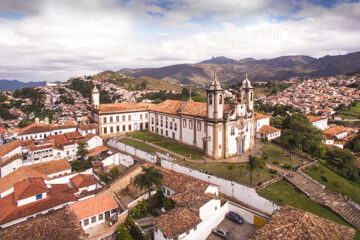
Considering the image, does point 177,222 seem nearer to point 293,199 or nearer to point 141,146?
point 293,199

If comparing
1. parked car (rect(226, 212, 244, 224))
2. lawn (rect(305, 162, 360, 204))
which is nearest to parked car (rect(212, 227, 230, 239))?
parked car (rect(226, 212, 244, 224))

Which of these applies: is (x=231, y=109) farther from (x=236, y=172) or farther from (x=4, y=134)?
(x=4, y=134)

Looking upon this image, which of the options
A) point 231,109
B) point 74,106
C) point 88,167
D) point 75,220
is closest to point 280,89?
point 74,106

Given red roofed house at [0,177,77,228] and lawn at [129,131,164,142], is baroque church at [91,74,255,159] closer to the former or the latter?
lawn at [129,131,164,142]

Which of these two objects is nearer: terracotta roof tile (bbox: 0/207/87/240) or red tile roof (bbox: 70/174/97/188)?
terracotta roof tile (bbox: 0/207/87/240)

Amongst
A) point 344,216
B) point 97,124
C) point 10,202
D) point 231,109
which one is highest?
point 231,109

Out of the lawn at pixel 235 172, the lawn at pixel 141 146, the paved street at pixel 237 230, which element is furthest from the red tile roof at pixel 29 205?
the paved street at pixel 237 230

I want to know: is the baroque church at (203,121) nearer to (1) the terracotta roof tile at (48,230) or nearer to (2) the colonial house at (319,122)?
(1) the terracotta roof tile at (48,230)
